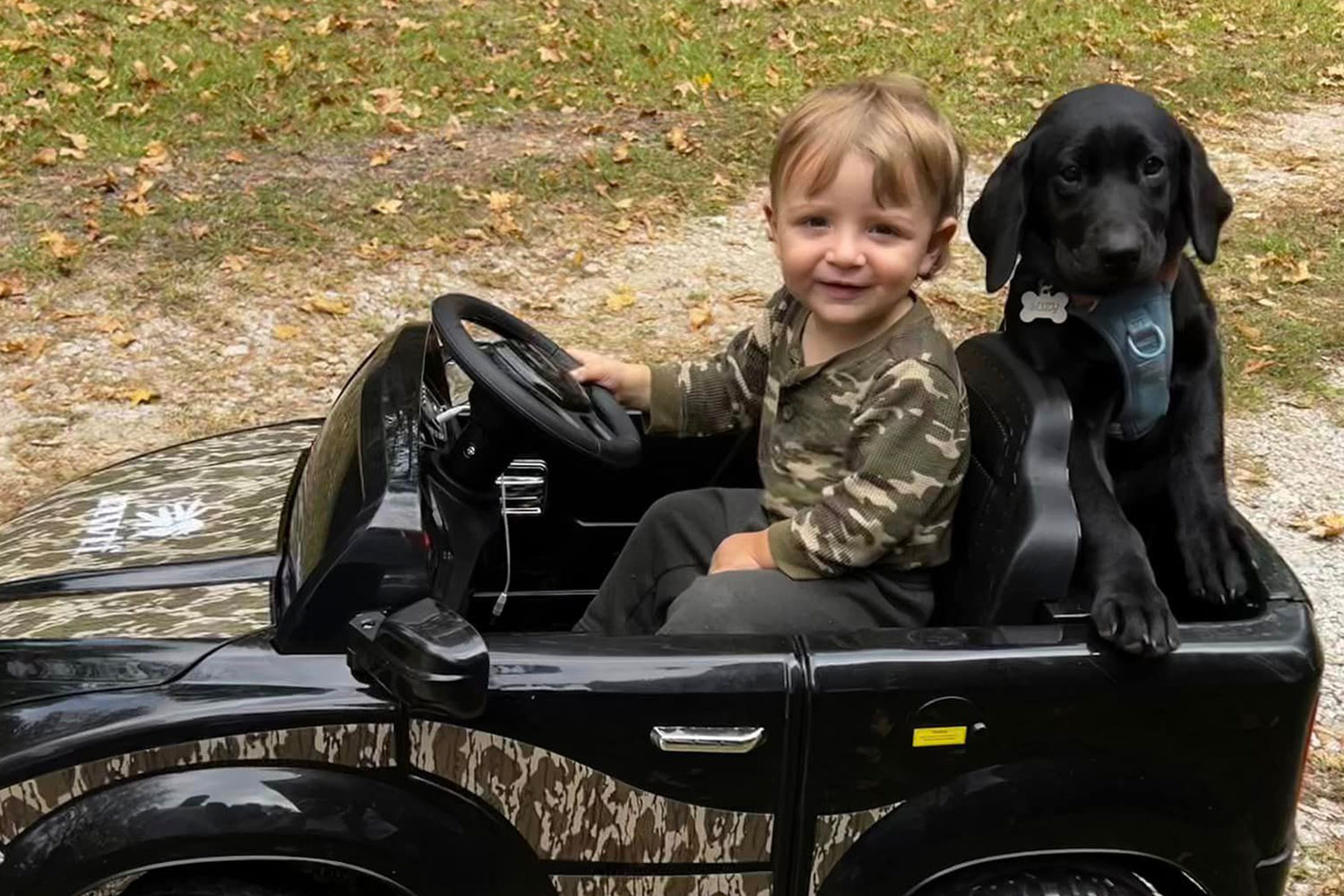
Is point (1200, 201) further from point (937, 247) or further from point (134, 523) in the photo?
point (134, 523)

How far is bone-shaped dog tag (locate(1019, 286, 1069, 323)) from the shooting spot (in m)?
2.44

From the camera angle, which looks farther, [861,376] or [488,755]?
[861,376]

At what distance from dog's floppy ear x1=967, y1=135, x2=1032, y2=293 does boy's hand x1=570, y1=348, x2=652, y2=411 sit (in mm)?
739

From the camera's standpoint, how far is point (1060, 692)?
202cm

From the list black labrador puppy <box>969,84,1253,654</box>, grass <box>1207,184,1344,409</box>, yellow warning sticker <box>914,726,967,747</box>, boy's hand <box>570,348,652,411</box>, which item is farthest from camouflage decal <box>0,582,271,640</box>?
grass <box>1207,184,1344,409</box>

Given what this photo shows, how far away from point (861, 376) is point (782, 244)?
275mm

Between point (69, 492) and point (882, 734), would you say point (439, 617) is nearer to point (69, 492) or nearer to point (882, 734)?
point (882, 734)

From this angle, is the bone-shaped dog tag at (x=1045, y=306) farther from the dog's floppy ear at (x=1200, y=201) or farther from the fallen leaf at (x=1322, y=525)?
the fallen leaf at (x=1322, y=525)

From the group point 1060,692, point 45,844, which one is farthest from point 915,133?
point 45,844

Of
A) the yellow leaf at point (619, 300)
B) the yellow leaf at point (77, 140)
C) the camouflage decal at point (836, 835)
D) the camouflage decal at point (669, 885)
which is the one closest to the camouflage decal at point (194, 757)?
the camouflage decal at point (669, 885)

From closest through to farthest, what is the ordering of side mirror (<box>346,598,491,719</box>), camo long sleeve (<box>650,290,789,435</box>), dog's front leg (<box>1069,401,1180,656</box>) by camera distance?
side mirror (<box>346,598,491,719</box>)
dog's front leg (<box>1069,401,1180,656</box>)
camo long sleeve (<box>650,290,789,435</box>)

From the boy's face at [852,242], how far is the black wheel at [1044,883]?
3.17ft

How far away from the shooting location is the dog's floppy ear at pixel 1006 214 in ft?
8.14

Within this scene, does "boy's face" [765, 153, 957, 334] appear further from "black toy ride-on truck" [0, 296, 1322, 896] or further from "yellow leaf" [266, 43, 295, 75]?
"yellow leaf" [266, 43, 295, 75]
